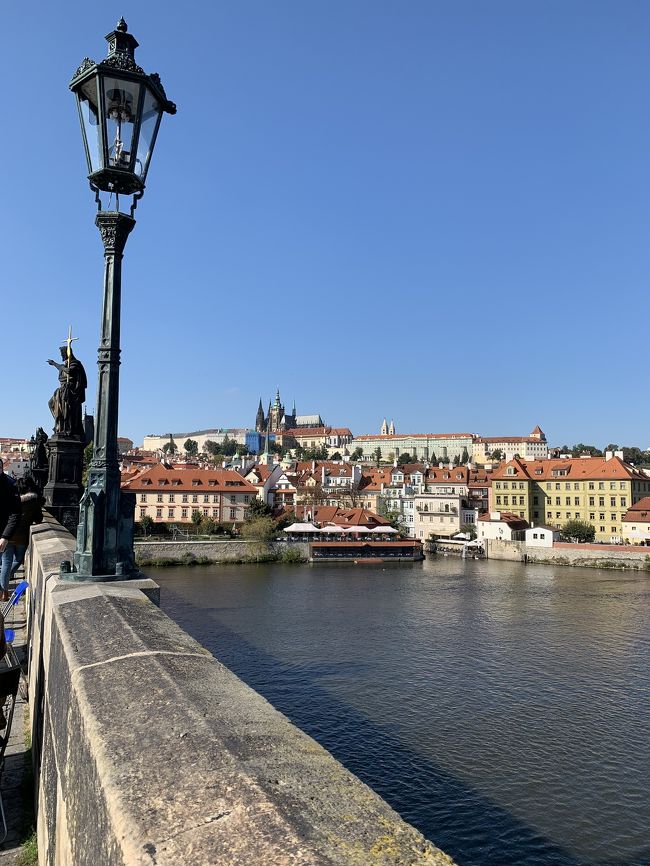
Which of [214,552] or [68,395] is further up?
[68,395]

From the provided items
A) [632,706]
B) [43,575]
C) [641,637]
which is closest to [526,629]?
[641,637]

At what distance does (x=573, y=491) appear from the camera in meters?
74.5

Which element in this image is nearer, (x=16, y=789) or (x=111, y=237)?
(x=16, y=789)

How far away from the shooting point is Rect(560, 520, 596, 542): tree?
224 ft

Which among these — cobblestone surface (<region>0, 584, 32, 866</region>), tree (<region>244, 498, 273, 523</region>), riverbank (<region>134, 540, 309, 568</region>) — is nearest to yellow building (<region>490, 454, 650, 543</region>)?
tree (<region>244, 498, 273, 523</region>)

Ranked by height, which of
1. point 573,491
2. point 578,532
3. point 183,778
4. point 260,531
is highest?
point 573,491

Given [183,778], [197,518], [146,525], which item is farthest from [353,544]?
[183,778]

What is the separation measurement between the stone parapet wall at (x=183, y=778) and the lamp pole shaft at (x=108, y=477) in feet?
6.60

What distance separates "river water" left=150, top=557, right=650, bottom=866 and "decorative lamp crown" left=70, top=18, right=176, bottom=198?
12.5 meters

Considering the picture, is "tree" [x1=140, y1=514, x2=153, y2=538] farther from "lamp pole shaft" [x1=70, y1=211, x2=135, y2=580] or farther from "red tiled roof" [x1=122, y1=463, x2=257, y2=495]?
"lamp pole shaft" [x1=70, y1=211, x2=135, y2=580]

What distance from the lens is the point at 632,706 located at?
1992 centimetres

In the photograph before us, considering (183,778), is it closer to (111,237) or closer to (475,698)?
(111,237)

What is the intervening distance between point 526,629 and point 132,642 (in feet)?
99.3

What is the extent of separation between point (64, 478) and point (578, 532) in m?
62.4
